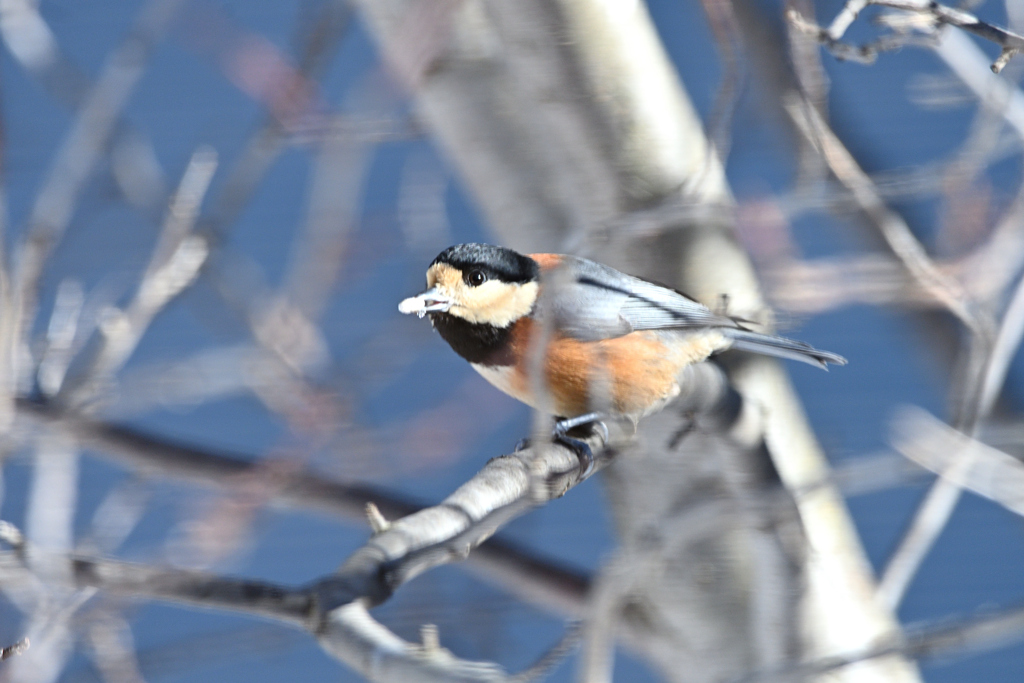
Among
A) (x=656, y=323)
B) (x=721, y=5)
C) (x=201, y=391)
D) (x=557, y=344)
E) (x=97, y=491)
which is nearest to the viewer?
(x=721, y=5)

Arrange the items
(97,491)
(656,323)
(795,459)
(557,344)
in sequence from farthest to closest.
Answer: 1. (97,491)
2. (795,459)
3. (656,323)
4. (557,344)

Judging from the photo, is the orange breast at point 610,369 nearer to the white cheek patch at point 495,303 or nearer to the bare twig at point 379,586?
the white cheek patch at point 495,303

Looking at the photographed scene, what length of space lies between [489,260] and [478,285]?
0.18 feet

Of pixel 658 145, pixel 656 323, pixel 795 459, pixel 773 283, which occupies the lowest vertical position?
pixel 795 459

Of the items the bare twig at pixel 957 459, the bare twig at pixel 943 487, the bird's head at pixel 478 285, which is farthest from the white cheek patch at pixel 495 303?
the bare twig at pixel 943 487

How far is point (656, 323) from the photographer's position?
77.0 inches

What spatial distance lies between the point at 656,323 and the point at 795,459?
0.52 metres

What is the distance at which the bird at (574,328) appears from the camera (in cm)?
180

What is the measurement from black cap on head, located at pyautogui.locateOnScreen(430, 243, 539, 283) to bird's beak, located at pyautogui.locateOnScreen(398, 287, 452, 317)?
2.8 inches

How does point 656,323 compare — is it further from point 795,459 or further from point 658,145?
point 795,459

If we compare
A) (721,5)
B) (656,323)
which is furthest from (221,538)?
(721,5)

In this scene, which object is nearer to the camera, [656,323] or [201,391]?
[656,323]

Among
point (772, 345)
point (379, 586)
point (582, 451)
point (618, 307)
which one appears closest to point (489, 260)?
point (618, 307)

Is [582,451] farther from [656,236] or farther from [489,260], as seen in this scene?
[656,236]
